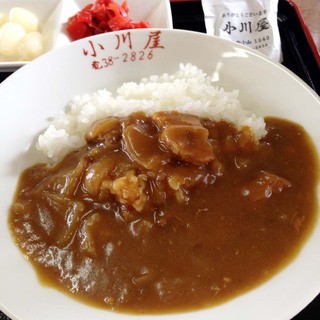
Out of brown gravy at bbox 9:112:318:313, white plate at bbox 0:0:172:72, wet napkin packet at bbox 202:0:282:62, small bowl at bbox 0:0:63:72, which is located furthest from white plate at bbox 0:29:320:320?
small bowl at bbox 0:0:63:72

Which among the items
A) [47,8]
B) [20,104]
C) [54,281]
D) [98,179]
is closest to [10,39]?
[47,8]

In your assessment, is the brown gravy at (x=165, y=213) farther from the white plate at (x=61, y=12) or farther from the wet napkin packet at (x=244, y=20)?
the white plate at (x=61, y=12)

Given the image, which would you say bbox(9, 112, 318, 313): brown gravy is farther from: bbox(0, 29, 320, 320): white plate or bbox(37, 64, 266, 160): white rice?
bbox(37, 64, 266, 160): white rice

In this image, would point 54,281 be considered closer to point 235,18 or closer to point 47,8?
point 235,18

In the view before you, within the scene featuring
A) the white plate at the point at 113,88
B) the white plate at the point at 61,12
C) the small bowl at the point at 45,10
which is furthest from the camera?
the small bowl at the point at 45,10

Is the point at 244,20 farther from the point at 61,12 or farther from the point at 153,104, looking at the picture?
the point at 61,12

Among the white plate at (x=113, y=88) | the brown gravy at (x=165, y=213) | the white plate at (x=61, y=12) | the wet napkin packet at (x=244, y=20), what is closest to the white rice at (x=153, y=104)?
the white plate at (x=113, y=88)
